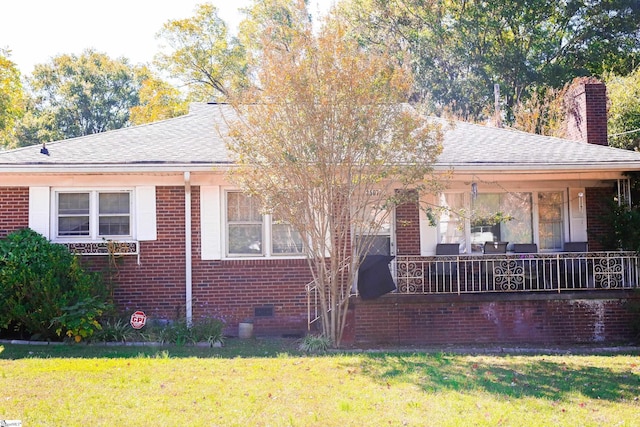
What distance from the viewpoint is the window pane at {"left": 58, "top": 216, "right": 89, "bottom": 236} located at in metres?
12.3

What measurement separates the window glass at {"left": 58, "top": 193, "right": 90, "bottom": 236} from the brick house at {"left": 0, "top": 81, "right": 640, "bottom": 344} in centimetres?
2

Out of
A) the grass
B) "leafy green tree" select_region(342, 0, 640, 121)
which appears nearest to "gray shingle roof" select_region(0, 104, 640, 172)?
the grass

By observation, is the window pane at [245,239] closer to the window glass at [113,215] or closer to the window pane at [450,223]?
the window glass at [113,215]

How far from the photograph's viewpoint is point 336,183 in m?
10.5

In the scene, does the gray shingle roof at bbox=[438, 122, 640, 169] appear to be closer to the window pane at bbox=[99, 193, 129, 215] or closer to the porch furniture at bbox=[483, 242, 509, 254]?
the porch furniture at bbox=[483, 242, 509, 254]

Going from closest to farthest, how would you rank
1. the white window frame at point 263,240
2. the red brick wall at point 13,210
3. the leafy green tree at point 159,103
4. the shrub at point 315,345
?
1. the shrub at point 315,345
2. the red brick wall at point 13,210
3. the white window frame at point 263,240
4. the leafy green tree at point 159,103

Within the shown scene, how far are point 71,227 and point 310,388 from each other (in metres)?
6.66

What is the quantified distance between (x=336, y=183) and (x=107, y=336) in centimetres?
457

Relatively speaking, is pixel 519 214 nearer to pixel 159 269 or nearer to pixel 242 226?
pixel 242 226

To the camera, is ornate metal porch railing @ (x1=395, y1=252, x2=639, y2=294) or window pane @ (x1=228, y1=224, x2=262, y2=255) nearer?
ornate metal porch railing @ (x1=395, y1=252, x2=639, y2=294)

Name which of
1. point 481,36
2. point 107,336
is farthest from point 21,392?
point 481,36

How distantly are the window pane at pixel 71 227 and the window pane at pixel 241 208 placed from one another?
263cm

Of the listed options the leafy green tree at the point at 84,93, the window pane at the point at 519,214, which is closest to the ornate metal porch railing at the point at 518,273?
the window pane at the point at 519,214

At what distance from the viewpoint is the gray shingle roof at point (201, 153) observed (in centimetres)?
1165
